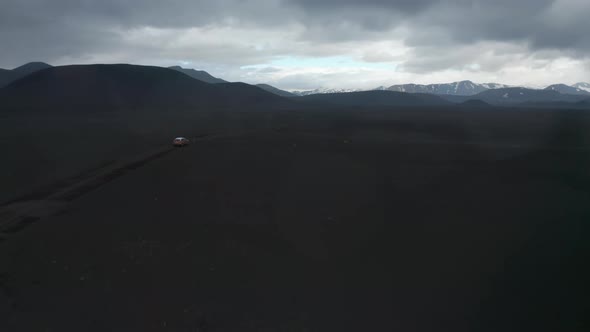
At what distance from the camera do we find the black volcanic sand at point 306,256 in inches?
318

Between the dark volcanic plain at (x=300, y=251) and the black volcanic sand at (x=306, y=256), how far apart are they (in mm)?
48

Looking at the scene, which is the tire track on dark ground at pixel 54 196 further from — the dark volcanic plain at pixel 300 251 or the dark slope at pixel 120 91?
the dark slope at pixel 120 91

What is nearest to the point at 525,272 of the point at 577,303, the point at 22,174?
the point at 577,303

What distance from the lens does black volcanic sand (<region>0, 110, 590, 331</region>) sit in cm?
807

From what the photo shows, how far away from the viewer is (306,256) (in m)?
10.8

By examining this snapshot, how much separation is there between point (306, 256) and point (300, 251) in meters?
0.38

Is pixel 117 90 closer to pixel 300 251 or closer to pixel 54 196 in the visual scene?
pixel 54 196

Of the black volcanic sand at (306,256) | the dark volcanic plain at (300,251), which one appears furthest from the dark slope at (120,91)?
the black volcanic sand at (306,256)

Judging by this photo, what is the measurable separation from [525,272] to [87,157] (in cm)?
2717

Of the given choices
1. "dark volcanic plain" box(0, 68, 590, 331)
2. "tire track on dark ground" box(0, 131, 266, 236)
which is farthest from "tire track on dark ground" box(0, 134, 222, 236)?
"dark volcanic plain" box(0, 68, 590, 331)

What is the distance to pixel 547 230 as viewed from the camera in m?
12.8

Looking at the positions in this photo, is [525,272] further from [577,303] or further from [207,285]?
[207,285]

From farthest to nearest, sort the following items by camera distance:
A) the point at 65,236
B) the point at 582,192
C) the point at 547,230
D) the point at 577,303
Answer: the point at 582,192
the point at 547,230
the point at 65,236
the point at 577,303

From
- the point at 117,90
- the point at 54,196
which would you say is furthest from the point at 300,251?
the point at 117,90
